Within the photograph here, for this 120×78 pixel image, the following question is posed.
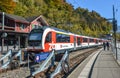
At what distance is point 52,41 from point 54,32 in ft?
4.05

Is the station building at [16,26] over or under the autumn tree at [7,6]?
under

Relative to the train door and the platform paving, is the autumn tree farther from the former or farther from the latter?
the platform paving

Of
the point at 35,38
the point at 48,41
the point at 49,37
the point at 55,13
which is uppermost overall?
the point at 55,13

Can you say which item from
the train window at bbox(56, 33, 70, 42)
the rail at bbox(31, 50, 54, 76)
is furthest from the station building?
the rail at bbox(31, 50, 54, 76)

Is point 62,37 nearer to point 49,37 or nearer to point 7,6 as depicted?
point 49,37

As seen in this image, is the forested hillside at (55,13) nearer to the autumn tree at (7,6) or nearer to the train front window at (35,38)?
the autumn tree at (7,6)

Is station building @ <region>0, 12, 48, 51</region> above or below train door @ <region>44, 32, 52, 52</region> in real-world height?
above

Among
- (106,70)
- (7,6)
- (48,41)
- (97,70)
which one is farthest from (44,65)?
(7,6)

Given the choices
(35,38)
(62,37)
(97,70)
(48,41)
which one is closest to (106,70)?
(97,70)

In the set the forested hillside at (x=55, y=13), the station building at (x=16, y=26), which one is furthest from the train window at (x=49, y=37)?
the station building at (x=16, y=26)

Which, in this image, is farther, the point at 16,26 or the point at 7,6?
the point at 7,6

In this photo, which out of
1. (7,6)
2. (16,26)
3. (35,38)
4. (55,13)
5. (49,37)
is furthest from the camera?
(55,13)

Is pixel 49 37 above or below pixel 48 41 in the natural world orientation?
above

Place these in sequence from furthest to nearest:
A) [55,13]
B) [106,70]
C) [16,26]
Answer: [55,13]
[16,26]
[106,70]
